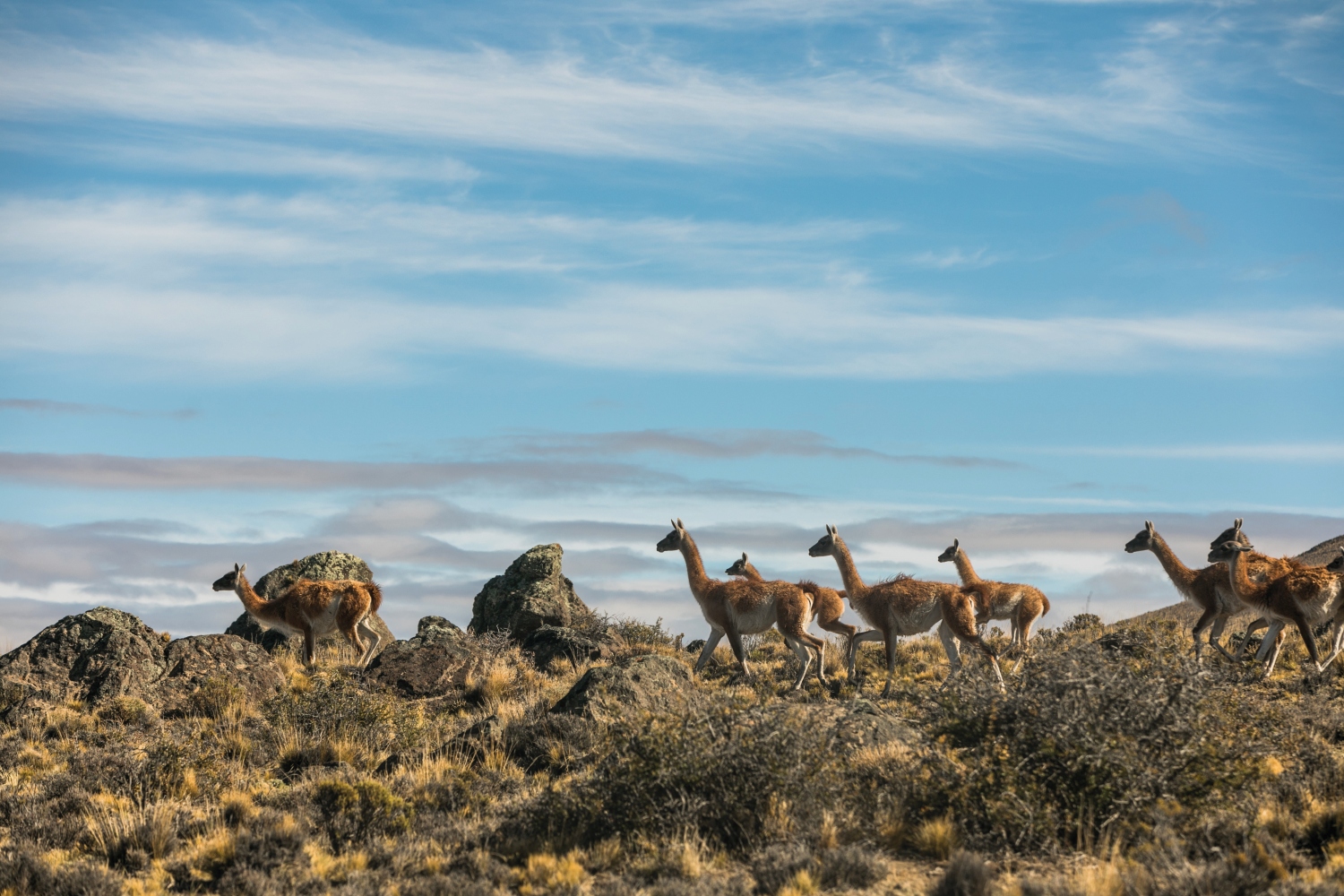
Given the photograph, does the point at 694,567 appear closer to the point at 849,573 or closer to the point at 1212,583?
the point at 849,573

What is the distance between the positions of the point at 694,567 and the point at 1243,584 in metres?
8.82

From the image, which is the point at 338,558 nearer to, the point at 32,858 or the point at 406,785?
the point at 406,785

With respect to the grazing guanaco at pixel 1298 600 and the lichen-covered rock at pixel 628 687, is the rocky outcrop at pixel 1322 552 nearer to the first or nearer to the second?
the grazing guanaco at pixel 1298 600

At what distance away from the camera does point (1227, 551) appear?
20188 millimetres

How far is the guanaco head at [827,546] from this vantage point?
21.2m

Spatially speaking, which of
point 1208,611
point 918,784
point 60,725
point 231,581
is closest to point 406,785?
point 918,784

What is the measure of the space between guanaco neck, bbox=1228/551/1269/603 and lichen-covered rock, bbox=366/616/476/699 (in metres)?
12.5

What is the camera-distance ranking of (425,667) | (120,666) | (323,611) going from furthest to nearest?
(323,611), (425,667), (120,666)

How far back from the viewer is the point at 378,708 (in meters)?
16.7

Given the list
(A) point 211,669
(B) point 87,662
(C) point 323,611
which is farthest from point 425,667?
(B) point 87,662

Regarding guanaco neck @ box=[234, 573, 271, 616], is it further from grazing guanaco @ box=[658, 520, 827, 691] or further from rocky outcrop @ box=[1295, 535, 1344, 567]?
rocky outcrop @ box=[1295, 535, 1344, 567]

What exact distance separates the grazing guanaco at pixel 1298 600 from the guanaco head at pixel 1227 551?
0.43ft

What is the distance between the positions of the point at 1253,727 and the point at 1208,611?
948cm

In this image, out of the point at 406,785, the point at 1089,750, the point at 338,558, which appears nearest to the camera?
the point at 1089,750
